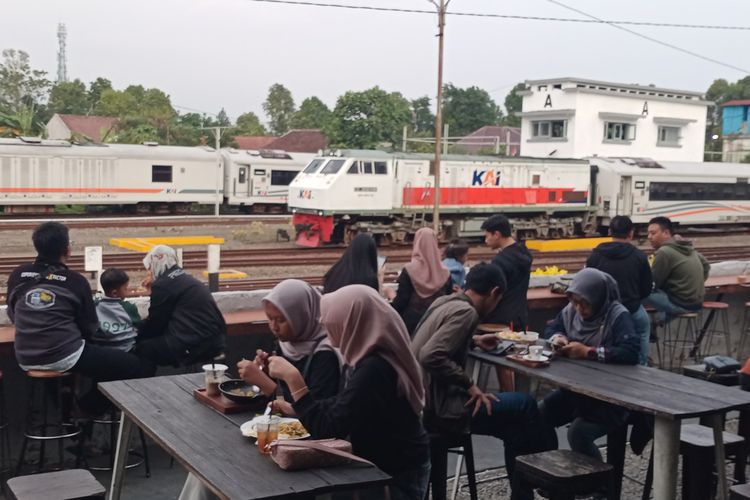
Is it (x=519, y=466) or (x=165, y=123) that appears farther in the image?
(x=165, y=123)

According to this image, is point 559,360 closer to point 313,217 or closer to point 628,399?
point 628,399

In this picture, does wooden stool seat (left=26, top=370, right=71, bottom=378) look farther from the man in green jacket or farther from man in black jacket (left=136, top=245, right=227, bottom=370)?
the man in green jacket

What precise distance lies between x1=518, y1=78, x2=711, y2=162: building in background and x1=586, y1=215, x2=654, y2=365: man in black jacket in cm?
3974

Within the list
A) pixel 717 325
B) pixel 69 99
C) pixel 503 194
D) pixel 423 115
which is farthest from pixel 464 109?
pixel 717 325

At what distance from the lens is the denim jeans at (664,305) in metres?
8.25

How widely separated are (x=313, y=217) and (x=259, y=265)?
5.15 metres

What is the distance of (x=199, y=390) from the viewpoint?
4.31m

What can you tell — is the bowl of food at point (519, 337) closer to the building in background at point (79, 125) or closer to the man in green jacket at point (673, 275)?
the man in green jacket at point (673, 275)

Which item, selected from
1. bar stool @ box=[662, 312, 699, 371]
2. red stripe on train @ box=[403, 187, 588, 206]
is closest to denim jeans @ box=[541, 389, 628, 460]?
bar stool @ box=[662, 312, 699, 371]

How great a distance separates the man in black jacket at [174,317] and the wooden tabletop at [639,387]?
1988 millimetres

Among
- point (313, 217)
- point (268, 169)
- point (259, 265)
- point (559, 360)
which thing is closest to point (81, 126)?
point (268, 169)

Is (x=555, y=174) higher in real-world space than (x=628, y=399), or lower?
higher

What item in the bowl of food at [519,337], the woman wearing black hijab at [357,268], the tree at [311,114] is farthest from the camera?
the tree at [311,114]

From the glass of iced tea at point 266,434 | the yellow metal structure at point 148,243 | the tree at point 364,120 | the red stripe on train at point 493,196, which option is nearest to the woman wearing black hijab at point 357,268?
the glass of iced tea at point 266,434
